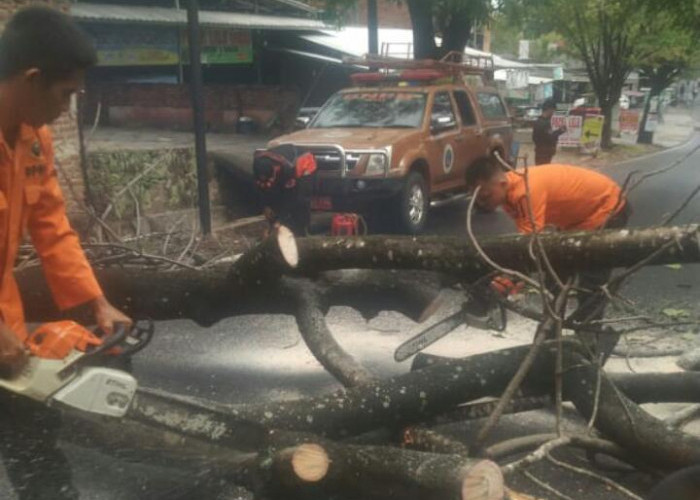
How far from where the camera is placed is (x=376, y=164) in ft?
33.9

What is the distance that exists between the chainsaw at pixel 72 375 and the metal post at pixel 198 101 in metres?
6.83

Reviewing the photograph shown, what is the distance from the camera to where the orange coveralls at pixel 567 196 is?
484 cm

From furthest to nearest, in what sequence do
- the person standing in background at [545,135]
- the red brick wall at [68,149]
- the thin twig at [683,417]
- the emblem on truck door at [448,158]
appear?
the person standing in background at [545,135] → the emblem on truck door at [448,158] → the red brick wall at [68,149] → the thin twig at [683,417]

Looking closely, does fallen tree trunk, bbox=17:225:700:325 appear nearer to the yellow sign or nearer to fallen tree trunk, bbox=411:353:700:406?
fallen tree trunk, bbox=411:353:700:406

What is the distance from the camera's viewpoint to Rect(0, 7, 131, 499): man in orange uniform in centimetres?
261

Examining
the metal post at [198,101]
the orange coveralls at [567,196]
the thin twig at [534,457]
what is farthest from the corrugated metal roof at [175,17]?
the thin twig at [534,457]

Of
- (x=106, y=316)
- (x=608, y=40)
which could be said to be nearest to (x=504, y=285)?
(x=106, y=316)

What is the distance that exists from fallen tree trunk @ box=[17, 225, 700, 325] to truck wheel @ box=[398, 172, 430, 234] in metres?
6.06

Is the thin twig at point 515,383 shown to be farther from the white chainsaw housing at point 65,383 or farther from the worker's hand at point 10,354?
the worker's hand at point 10,354

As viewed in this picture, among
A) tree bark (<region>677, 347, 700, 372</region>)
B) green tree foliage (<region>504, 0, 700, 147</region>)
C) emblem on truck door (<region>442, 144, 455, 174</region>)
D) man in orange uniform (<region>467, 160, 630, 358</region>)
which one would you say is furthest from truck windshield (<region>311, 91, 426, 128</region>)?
green tree foliage (<region>504, 0, 700, 147</region>)

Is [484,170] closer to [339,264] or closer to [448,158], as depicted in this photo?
[339,264]

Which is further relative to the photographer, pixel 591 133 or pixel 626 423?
pixel 591 133

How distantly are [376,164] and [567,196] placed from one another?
5511mm

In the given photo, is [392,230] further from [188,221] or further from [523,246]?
[523,246]
